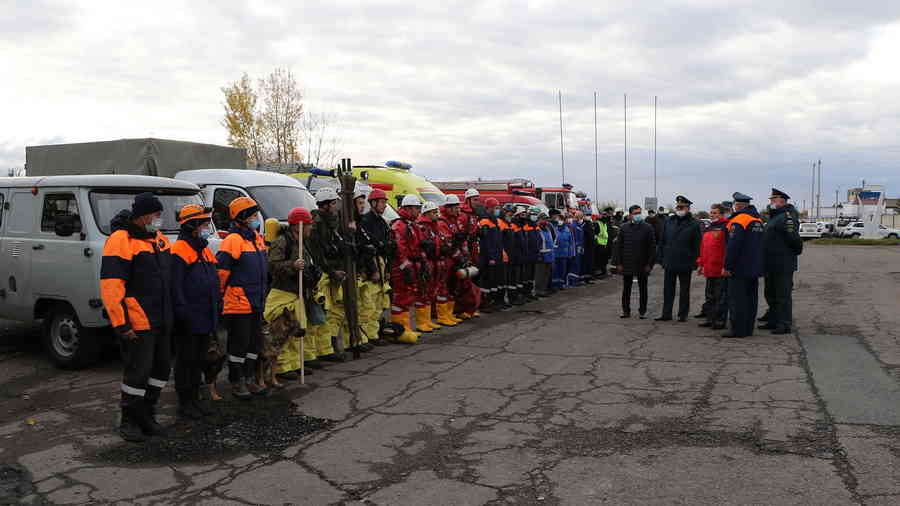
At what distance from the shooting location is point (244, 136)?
3747 centimetres

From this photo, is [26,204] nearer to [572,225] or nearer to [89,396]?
[89,396]

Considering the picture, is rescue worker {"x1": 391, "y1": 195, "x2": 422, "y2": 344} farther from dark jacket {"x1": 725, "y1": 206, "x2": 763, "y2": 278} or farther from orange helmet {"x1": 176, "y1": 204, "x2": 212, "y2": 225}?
dark jacket {"x1": 725, "y1": 206, "x2": 763, "y2": 278}

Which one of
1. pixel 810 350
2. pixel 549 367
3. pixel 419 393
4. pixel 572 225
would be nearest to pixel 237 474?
pixel 419 393

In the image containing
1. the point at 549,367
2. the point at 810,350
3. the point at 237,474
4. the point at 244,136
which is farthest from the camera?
the point at 244,136

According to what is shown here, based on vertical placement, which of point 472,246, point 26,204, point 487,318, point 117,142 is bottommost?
point 487,318

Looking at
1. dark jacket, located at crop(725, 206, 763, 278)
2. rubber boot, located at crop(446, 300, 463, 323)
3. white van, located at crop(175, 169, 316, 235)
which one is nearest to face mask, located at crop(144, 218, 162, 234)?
white van, located at crop(175, 169, 316, 235)

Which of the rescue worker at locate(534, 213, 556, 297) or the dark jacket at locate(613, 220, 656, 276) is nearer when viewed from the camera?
the dark jacket at locate(613, 220, 656, 276)

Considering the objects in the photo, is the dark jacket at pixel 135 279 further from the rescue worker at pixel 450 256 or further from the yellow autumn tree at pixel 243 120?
the yellow autumn tree at pixel 243 120

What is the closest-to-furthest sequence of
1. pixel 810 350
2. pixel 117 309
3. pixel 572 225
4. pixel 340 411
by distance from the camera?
pixel 117 309
pixel 340 411
pixel 810 350
pixel 572 225

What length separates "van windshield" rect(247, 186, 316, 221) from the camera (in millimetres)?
11695

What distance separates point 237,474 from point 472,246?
8.37 metres

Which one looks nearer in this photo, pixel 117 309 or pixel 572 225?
pixel 117 309

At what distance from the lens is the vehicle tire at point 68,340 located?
8648 millimetres

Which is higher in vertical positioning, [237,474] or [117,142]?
[117,142]
